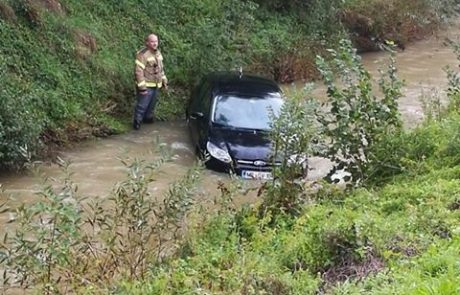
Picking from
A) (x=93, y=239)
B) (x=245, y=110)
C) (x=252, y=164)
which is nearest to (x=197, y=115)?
(x=245, y=110)

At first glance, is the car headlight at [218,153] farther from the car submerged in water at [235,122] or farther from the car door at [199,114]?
the car door at [199,114]

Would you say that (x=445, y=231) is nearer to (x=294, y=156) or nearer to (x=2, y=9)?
(x=294, y=156)

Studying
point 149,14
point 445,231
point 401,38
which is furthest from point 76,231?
point 401,38

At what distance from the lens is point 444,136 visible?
9852mm

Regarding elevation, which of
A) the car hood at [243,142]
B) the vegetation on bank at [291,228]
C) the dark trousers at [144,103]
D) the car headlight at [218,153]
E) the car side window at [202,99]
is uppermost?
the vegetation on bank at [291,228]

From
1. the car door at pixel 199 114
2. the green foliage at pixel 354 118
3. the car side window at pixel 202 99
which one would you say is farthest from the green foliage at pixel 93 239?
the car side window at pixel 202 99

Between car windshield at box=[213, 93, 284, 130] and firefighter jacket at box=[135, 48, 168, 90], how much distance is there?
247 cm

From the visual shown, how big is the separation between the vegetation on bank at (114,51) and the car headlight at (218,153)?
2.82 meters

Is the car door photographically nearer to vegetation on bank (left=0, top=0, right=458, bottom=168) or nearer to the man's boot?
the man's boot

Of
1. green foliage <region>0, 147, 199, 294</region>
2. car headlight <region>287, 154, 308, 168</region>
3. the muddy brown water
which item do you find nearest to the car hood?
the muddy brown water

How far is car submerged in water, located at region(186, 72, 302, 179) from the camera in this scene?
11195mm

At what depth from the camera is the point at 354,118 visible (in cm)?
934

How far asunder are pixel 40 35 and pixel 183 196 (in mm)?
9050

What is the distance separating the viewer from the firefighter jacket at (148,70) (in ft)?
47.1
